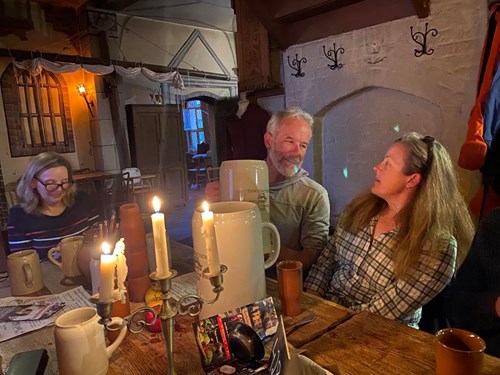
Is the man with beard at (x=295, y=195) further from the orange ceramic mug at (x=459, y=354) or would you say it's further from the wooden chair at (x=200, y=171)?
the wooden chair at (x=200, y=171)

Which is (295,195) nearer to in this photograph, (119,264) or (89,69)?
(119,264)

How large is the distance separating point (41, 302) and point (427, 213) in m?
1.28

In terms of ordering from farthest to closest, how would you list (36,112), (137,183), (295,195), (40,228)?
(137,183), (36,112), (40,228), (295,195)

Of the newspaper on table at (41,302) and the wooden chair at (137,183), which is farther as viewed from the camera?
the wooden chair at (137,183)

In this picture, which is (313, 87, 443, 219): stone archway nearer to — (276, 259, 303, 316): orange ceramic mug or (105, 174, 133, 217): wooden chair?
(276, 259, 303, 316): orange ceramic mug

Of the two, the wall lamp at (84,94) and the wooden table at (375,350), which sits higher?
the wall lamp at (84,94)

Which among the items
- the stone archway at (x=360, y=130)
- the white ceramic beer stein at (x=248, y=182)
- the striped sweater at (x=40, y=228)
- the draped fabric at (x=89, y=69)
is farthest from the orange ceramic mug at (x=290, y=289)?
the draped fabric at (x=89, y=69)

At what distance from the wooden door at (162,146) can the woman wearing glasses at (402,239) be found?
5.30 metres

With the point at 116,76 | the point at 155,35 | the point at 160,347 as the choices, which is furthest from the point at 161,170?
the point at 160,347

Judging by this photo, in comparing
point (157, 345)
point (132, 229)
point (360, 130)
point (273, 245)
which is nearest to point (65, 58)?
point (360, 130)

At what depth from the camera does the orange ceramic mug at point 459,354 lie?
0.63m

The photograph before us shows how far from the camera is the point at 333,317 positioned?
98 centimetres

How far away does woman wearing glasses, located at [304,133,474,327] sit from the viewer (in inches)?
47.7

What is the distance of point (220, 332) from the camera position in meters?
0.79
